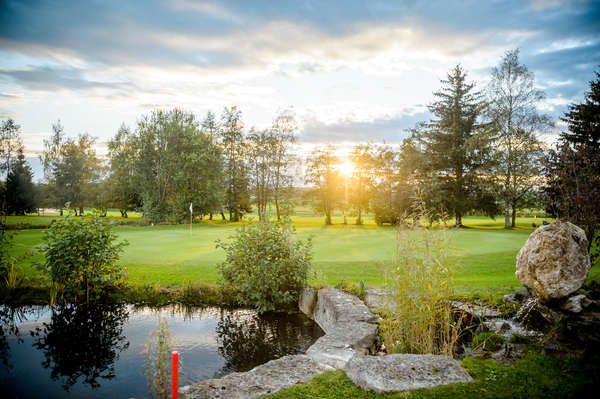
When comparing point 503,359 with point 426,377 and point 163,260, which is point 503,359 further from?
point 163,260

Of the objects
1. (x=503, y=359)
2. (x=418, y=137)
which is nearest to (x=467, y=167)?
(x=418, y=137)

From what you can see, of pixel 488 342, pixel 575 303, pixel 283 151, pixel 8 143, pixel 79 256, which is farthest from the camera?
pixel 283 151

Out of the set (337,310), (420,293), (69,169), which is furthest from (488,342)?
(69,169)

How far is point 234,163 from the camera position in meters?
41.4

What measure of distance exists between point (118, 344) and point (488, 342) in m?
6.17

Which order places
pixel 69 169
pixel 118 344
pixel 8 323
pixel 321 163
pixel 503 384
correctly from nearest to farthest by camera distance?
pixel 503 384 → pixel 118 344 → pixel 8 323 → pixel 321 163 → pixel 69 169

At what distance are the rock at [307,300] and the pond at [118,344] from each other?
28 centimetres

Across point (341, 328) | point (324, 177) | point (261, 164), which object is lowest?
point (341, 328)

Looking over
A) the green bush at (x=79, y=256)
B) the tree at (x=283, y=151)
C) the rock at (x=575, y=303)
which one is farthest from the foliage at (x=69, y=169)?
the rock at (x=575, y=303)

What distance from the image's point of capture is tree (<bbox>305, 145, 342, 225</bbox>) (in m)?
40.4

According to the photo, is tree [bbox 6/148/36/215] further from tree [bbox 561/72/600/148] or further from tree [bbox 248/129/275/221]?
tree [bbox 561/72/600/148]

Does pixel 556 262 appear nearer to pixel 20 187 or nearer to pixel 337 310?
pixel 337 310

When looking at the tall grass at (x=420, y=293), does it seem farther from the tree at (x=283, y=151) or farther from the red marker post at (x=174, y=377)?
the tree at (x=283, y=151)

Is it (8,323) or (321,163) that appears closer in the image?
(8,323)
